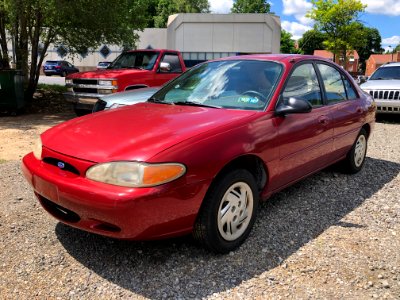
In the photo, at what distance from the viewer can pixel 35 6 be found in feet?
34.4

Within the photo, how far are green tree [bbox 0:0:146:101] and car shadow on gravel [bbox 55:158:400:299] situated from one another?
8275 millimetres

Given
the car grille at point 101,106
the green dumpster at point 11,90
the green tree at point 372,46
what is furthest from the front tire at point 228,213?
the green tree at point 372,46

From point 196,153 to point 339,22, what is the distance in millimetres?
28509

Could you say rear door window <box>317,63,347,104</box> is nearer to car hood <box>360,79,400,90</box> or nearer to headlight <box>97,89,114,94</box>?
headlight <box>97,89,114,94</box>

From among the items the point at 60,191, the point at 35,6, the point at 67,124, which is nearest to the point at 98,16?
the point at 35,6

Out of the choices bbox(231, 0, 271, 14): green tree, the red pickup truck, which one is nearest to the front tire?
the red pickup truck

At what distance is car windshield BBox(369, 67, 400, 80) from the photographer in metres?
11.5

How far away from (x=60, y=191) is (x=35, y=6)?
9.16 metres

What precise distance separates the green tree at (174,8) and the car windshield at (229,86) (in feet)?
177

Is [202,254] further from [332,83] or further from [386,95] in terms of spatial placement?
[386,95]

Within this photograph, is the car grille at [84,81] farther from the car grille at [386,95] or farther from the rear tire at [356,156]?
the car grille at [386,95]

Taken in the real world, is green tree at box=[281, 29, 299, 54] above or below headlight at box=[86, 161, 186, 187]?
above

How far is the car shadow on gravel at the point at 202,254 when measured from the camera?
9.60 ft

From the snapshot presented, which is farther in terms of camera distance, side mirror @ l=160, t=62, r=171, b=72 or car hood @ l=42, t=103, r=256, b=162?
side mirror @ l=160, t=62, r=171, b=72
